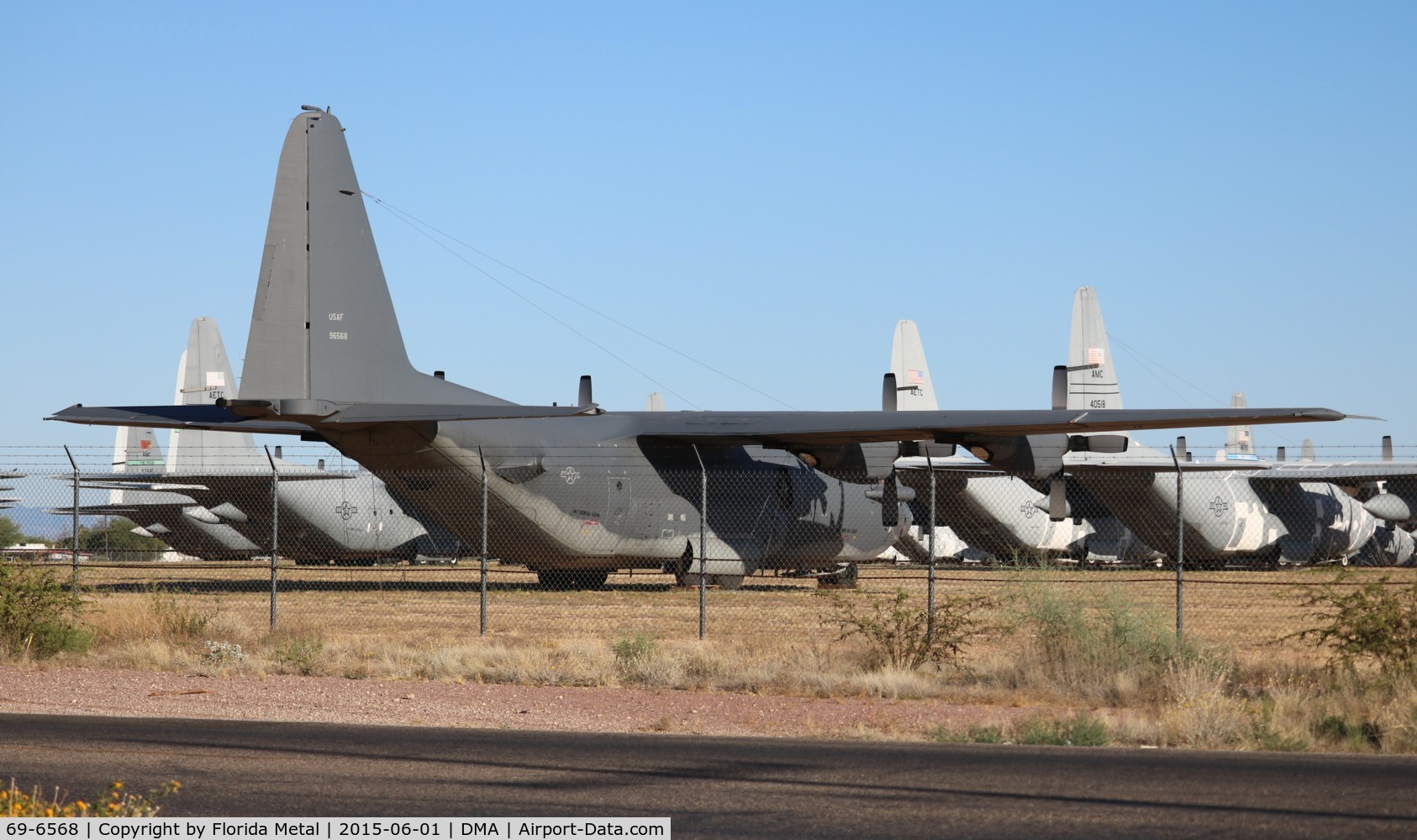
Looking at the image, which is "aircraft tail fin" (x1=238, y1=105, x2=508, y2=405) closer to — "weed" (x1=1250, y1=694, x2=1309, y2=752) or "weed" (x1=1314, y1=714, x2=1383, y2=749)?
"weed" (x1=1250, y1=694, x2=1309, y2=752)

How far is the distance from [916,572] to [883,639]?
1440 inches

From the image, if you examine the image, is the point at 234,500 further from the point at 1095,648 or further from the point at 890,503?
the point at 1095,648

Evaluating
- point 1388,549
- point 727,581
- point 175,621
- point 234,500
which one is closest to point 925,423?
point 727,581

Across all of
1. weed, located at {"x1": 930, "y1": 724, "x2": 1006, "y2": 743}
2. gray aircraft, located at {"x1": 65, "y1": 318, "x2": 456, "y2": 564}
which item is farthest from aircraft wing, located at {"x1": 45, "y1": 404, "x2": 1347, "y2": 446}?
gray aircraft, located at {"x1": 65, "y1": 318, "x2": 456, "y2": 564}

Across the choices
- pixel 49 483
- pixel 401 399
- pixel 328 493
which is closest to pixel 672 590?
pixel 401 399

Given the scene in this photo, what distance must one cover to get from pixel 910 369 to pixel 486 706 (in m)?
29.5

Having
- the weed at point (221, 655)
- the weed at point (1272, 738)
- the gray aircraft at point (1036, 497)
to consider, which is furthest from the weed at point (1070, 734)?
the gray aircraft at point (1036, 497)

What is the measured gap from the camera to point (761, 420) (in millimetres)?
26984

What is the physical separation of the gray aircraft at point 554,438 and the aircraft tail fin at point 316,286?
22mm

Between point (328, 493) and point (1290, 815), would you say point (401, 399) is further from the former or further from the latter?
point (328, 493)

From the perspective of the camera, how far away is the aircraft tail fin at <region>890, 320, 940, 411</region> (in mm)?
40812

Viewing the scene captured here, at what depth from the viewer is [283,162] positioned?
19.6 meters

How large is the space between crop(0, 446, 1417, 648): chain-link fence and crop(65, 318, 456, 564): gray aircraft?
0.34 feet

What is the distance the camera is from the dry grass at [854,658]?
10.9 metres
